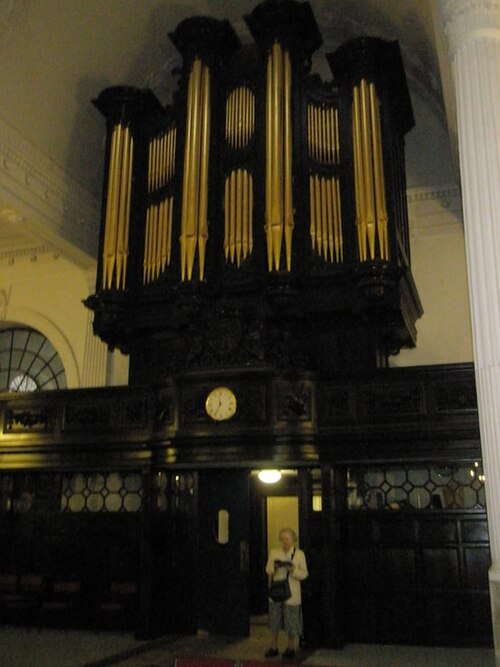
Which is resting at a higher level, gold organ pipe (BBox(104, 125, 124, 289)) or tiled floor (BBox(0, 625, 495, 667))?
gold organ pipe (BBox(104, 125, 124, 289))

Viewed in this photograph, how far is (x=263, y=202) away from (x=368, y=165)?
59.1 inches

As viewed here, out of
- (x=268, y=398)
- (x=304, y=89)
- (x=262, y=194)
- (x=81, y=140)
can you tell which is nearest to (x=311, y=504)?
(x=268, y=398)

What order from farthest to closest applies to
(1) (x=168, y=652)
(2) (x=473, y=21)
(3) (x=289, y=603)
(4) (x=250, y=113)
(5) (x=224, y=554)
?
(4) (x=250, y=113) < (5) (x=224, y=554) < (1) (x=168, y=652) < (3) (x=289, y=603) < (2) (x=473, y=21)

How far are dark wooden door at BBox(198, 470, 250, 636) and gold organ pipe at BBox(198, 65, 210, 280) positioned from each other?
2.84 meters

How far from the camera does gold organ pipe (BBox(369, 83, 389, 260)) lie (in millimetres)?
9180

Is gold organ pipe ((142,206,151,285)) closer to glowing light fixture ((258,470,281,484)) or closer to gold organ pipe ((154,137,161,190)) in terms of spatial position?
gold organ pipe ((154,137,161,190))

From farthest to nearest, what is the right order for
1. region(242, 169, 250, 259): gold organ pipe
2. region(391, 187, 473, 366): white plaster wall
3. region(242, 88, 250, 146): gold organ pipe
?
region(391, 187, 473, 366): white plaster wall, region(242, 88, 250, 146): gold organ pipe, region(242, 169, 250, 259): gold organ pipe

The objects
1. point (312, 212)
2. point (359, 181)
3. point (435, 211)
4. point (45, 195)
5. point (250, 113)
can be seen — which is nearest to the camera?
point (359, 181)

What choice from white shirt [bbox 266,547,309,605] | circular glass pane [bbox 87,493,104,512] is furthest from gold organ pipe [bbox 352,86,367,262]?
circular glass pane [bbox 87,493,104,512]

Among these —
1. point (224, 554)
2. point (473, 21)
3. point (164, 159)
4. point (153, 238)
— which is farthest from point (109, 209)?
point (473, 21)

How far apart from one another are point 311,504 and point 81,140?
23.3 feet

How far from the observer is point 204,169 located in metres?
10.3

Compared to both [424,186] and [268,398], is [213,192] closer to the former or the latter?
[268,398]

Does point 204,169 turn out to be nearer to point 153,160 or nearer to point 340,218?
point 153,160
